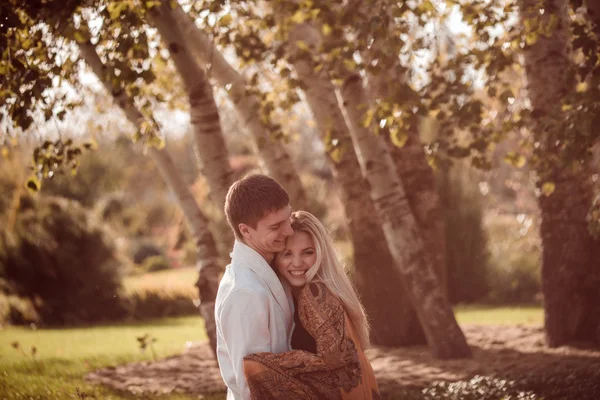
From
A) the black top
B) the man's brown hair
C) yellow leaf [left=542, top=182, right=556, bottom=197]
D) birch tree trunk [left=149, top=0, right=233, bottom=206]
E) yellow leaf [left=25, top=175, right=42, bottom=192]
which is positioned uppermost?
birch tree trunk [left=149, top=0, right=233, bottom=206]

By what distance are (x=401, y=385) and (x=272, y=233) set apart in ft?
11.2

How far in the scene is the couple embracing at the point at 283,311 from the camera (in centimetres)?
330

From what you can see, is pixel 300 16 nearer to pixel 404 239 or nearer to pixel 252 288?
pixel 404 239

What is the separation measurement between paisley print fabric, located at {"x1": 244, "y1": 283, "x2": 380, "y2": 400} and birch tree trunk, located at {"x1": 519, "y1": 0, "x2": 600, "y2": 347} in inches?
165

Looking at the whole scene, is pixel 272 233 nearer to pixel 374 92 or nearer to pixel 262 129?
pixel 262 129

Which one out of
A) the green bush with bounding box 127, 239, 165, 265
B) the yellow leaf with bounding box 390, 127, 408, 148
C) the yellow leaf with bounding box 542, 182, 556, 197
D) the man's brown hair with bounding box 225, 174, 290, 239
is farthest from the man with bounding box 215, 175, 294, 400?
the green bush with bounding box 127, 239, 165, 265

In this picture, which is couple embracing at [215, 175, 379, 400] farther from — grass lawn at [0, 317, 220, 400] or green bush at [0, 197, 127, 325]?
green bush at [0, 197, 127, 325]

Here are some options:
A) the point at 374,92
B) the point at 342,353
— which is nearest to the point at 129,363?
the point at 374,92

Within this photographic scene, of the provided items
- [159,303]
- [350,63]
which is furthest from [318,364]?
[159,303]

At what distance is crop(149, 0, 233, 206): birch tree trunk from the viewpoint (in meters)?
6.51

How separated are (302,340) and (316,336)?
0.54ft

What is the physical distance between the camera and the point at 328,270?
380cm

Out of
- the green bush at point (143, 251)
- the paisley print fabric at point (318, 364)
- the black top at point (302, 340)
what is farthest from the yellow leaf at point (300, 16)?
the green bush at point (143, 251)

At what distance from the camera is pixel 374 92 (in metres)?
8.23
